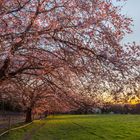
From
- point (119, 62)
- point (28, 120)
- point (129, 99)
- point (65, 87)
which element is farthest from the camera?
point (28, 120)

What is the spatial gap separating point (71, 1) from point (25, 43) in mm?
2117

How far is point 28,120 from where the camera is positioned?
55688 millimetres

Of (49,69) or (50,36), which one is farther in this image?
(49,69)

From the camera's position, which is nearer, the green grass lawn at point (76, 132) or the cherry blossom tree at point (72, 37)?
the cherry blossom tree at point (72, 37)

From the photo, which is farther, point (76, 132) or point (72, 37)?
point (76, 132)

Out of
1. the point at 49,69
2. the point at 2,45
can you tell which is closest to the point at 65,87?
the point at 49,69

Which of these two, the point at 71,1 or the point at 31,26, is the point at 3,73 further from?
the point at 71,1

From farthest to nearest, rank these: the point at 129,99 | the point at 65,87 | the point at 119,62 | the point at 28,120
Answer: the point at 28,120, the point at 65,87, the point at 129,99, the point at 119,62

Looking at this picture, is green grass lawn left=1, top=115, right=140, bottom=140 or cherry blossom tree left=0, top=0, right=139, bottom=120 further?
green grass lawn left=1, top=115, right=140, bottom=140

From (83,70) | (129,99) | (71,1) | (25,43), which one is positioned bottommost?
(129,99)

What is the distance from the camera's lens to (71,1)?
1352 centimetres

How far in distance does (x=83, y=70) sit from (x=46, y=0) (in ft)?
8.98

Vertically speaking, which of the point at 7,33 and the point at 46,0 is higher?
the point at 46,0

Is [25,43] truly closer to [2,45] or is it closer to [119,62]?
[2,45]
